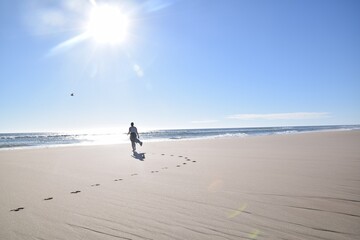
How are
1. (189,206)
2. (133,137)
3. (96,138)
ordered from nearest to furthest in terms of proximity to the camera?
(189,206) → (133,137) → (96,138)

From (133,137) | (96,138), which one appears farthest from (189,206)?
(96,138)

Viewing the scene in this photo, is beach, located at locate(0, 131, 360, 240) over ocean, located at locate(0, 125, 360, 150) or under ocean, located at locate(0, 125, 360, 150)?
under

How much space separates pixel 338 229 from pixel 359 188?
2.42 meters

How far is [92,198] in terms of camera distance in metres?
5.32

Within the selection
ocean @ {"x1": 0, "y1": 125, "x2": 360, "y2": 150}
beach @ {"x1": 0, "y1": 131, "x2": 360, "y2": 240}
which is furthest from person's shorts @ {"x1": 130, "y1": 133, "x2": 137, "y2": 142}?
ocean @ {"x1": 0, "y1": 125, "x2": 360, "y2": 150}

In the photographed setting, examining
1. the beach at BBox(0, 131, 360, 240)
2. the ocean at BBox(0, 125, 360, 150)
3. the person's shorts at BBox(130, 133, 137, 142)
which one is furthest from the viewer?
the ocean at BBox(0, 125, 360, 150)

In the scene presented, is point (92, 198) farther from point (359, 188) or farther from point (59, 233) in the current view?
A: point (359, 188)

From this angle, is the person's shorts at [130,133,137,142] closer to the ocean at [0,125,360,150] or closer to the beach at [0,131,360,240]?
Result: the beach at [0,131,360,240]

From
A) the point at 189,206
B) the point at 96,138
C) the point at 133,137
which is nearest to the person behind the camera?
the point at 189,206

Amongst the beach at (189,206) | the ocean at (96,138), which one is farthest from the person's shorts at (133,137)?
the ocean at (96,138)

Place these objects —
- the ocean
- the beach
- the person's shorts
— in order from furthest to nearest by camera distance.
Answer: the ocean → the person's shorts → the beach

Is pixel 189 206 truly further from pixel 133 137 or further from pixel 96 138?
pixel 96 138

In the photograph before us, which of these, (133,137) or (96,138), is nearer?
(133,137)

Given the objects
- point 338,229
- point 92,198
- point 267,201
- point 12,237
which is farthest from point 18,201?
point 338,229
